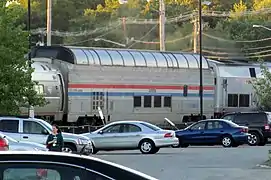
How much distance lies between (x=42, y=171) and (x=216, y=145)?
29030mm

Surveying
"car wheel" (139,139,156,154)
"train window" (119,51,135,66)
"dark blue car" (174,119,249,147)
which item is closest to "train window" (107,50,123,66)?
"train window" (119,51,135,66)

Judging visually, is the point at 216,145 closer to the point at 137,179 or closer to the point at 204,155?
the point at 204,155

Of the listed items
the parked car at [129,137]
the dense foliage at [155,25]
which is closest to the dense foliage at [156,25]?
the dense foliage at [155,25]

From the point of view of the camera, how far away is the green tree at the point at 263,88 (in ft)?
134

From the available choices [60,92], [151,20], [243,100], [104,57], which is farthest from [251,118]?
[151,20]

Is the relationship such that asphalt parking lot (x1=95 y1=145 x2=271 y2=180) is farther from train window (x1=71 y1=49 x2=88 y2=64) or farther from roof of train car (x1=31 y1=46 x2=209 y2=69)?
roof of train car (x1=31 y1=46 x2=209 y2=69)

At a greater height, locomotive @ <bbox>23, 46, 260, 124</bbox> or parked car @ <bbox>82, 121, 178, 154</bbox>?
locomotive @ <bbox>23, 46, 260, 124</bbox>

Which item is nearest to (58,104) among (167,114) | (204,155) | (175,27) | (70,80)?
(70,80)

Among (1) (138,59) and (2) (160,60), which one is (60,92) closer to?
(1) (138,59)

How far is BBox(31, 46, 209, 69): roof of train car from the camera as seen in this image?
131ft

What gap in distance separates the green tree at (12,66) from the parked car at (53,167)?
74.7 feet

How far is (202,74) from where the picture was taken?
149ft

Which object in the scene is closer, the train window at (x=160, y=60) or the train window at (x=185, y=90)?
the train window at (x=160, y=60)

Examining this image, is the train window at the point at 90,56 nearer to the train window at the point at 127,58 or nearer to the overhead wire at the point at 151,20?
the train window at the point at 127,58
